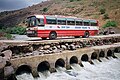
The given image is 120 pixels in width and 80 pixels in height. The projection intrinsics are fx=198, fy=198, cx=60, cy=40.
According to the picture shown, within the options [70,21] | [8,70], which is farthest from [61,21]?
[8,70]

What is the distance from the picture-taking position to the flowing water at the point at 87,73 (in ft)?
57.5

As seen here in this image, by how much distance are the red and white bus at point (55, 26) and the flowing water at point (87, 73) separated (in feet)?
16.0

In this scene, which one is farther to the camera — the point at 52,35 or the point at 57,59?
the point at 52,35

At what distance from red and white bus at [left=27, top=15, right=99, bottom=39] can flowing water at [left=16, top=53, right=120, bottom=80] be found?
489cm

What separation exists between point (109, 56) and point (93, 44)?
269 cm

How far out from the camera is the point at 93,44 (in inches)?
1080

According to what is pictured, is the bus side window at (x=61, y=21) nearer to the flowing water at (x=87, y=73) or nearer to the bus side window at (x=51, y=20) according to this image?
the bus side window at (x=51, y=20)

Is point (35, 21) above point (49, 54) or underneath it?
above

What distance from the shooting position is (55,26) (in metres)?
23.8

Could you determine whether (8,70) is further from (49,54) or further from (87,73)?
(87,73)

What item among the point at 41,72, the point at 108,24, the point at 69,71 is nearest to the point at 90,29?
the point at 69,71

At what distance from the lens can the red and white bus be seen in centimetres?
2205

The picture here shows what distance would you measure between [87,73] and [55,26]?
729 cm

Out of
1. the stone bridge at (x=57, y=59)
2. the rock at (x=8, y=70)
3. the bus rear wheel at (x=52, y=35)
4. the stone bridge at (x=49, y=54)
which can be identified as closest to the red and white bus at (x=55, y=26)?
the bus rear wheel at (x=52, y=35)
